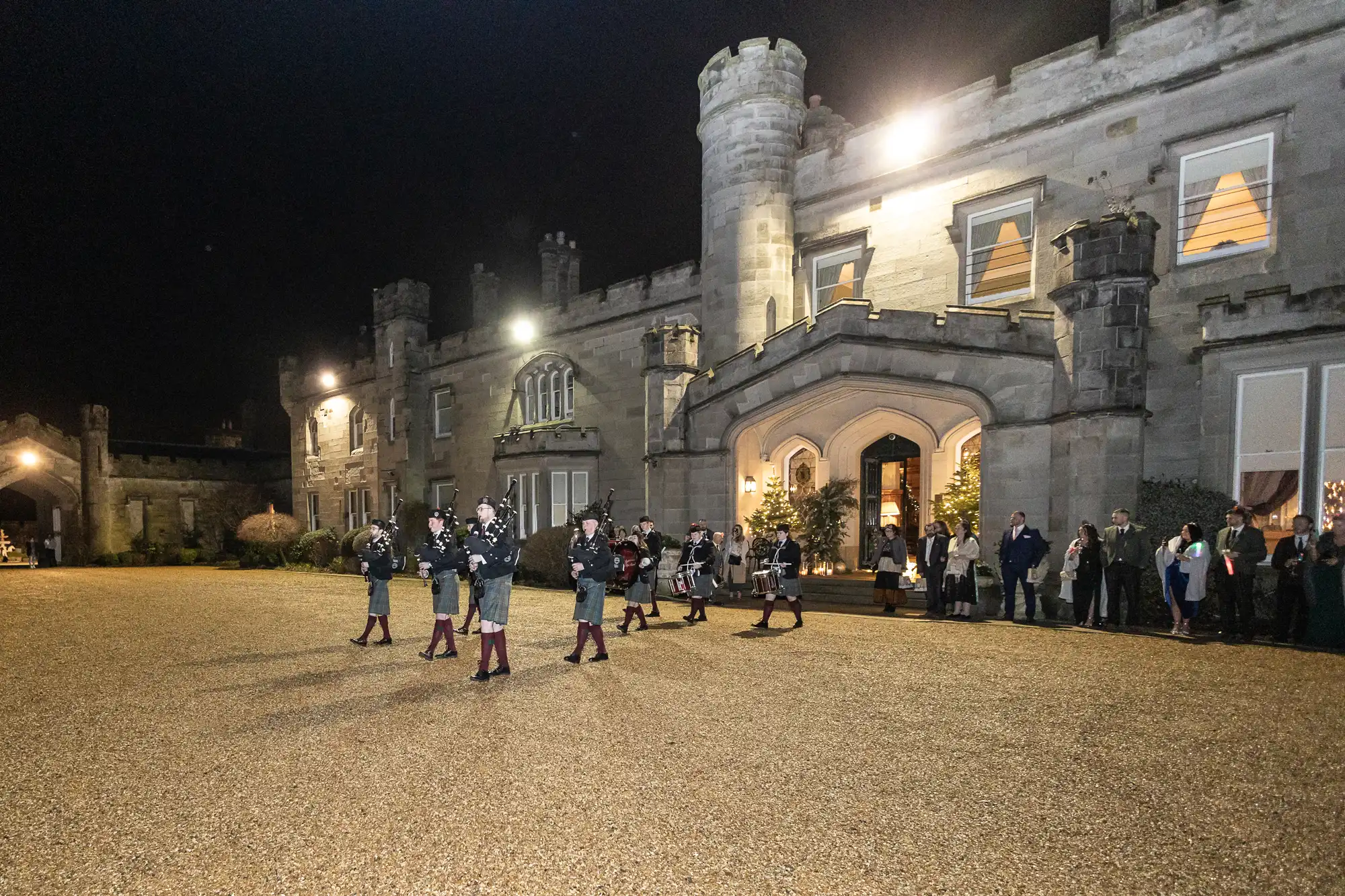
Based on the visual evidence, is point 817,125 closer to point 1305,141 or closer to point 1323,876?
point 1305,141

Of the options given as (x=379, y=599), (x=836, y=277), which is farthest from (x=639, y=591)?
(x=836, y=277)

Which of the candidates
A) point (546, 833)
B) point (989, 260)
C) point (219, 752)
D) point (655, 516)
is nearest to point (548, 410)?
point (655, 516)

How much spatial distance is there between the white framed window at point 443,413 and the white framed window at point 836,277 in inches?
643

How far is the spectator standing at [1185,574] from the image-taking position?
33.6 feet

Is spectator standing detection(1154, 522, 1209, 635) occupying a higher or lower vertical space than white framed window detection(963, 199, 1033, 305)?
lower

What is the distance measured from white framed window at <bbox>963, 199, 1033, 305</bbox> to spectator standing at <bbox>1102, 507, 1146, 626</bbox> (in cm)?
691

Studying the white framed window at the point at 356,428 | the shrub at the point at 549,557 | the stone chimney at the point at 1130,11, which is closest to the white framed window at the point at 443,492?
the white framed window at the point at 356,428

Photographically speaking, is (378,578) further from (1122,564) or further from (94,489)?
(94,489)

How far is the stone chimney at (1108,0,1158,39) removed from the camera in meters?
14.8

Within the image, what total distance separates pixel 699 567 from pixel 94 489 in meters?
35.5

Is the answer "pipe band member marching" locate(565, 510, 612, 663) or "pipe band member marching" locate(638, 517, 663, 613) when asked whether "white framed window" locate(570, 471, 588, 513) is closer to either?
"pipe band member marching" locate(638, 517, 663, 613)

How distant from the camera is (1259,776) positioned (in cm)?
494

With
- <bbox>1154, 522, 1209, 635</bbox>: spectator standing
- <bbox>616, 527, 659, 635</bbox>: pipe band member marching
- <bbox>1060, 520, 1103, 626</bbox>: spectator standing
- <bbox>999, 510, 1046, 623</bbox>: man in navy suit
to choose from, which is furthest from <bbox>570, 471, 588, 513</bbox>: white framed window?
<bbox>1154, 522, 1209, 635</bbox>: spectator standing

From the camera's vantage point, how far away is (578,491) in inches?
941
